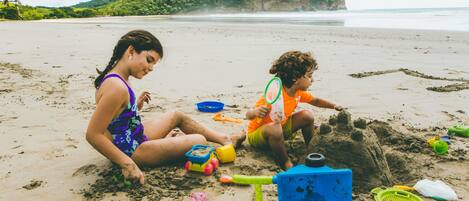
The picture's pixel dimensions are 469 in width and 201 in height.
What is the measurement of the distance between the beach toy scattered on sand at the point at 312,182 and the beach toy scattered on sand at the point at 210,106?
2984 millimetres

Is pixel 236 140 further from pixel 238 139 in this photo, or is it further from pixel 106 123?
pixel 106 123

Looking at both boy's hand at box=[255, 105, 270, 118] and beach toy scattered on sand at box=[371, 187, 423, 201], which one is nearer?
beach toy scattered on sand at box=[371, 187, 423, 201]

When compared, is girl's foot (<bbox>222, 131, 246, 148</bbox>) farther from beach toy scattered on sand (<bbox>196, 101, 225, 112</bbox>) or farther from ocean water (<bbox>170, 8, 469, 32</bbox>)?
ocean water (<bbox>170, 8, 469, 32</bbox>)

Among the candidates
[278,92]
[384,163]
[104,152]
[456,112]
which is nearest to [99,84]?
[104,152]

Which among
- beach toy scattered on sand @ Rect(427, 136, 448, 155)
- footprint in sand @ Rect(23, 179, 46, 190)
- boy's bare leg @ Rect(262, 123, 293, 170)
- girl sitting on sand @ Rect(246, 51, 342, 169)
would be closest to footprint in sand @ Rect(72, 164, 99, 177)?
footprint in sand @ Rect(23, 179, 46, 190)

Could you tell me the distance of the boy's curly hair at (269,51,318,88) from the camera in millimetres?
3529

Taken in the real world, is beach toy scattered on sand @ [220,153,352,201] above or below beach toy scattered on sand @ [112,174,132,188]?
above

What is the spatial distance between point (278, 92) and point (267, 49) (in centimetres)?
772

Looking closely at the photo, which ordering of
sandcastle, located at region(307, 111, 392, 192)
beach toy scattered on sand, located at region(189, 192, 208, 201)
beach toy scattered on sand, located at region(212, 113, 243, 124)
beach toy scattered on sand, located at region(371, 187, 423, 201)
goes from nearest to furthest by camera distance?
beach toy scattered on sand, located at region(371, 187, 423, 201) < beach toy scattered on sand, located at region(189, 192, 208, 201) < sandcastle, located at region(307, 111, 392, 192) < beach toy scattered on sand, located at region(212, 113, 243, 124)

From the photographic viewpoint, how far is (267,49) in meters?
10.6

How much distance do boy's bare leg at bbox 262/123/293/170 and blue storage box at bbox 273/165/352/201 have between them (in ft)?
4.38

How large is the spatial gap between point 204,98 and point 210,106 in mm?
634

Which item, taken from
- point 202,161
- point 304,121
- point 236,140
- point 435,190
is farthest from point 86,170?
point 435,190

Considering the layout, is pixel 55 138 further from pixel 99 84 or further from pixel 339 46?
pixel 339 46
